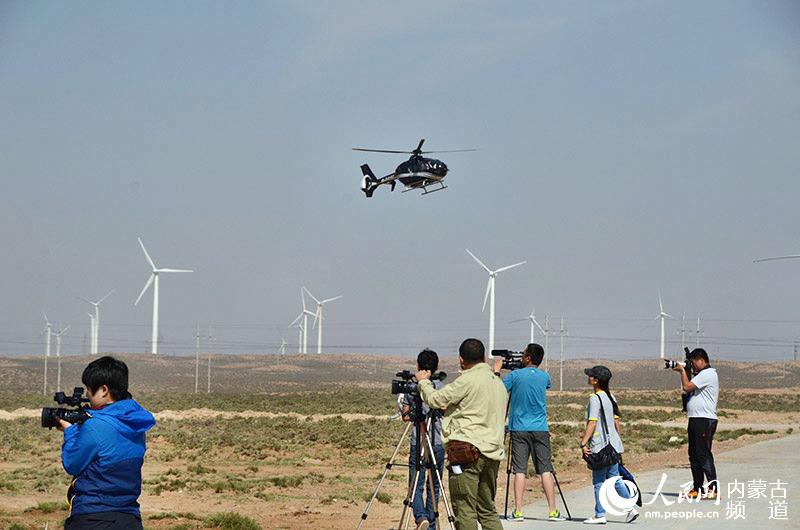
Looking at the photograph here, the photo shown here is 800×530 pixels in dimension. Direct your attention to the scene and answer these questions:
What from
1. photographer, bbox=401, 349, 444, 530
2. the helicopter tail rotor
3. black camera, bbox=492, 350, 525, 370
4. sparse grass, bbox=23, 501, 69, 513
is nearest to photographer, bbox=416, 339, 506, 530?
photographer, bbox=401, 349, 444, 530

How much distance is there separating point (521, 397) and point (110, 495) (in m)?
6.64

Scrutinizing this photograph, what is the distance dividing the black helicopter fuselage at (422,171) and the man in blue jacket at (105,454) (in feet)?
97.8

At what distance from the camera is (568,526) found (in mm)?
12000

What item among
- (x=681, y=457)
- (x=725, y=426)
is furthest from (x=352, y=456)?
(x=725, y=426)

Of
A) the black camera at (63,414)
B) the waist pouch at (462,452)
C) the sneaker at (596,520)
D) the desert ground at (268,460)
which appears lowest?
the desert ground at (268,460)

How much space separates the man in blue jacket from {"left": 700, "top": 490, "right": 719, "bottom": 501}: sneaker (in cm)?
932

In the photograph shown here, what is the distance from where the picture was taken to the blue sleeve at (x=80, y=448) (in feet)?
20.0

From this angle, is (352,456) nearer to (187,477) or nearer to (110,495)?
(187,477)

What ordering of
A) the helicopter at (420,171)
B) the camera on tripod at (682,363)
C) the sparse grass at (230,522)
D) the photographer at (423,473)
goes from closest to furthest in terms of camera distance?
the photographer at (423,473) → the camera on tripod at (682,363) → the sparse grass at (230,522) → the helicopter at (420,171)

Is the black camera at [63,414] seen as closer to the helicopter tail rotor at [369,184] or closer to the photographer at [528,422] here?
the photographer at [528,422]

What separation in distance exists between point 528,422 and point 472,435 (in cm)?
349

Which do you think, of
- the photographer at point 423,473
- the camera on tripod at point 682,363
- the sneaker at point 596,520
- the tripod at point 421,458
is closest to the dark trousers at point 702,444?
the camera on tripod at point 682,363

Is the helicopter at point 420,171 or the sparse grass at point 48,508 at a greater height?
the helicopter at point 420,171

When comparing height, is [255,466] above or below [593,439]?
below
